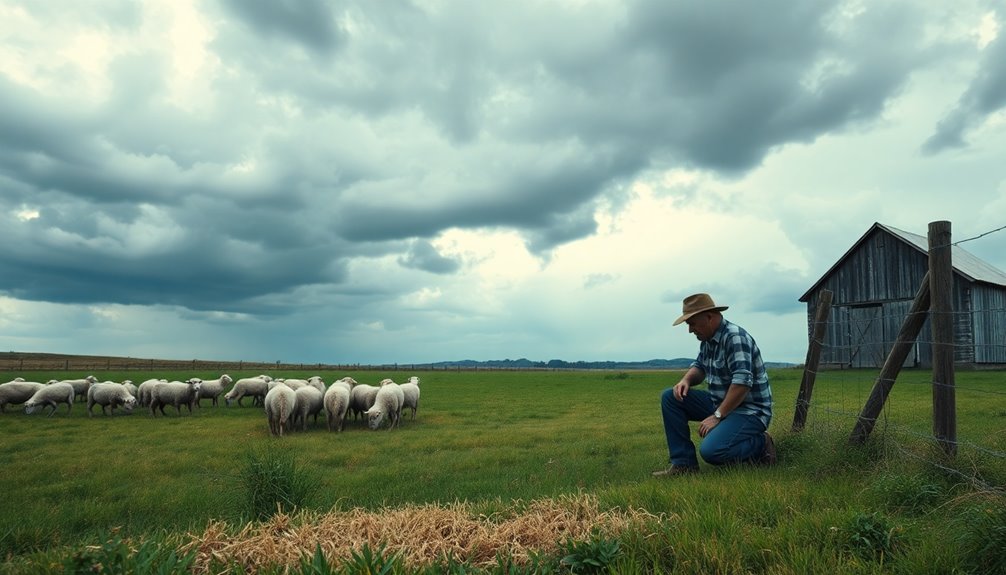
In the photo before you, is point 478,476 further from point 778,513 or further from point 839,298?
point 839,298

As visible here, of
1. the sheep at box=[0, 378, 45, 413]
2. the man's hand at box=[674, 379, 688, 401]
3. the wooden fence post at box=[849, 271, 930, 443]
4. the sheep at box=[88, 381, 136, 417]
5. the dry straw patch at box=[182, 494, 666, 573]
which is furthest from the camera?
the sheep at box=[0, 378, 45, 413]

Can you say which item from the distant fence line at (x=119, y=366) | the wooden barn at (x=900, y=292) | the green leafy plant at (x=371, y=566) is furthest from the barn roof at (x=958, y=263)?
the distant fence line at (x=119, y=366)

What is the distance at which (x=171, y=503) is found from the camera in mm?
7316

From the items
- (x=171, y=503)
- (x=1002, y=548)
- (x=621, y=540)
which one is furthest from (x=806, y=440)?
(x=171, y=503)

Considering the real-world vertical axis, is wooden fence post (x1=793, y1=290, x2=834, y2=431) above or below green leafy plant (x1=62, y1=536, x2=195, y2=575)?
above

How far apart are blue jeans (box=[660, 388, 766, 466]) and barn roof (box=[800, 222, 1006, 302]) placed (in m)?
30.1

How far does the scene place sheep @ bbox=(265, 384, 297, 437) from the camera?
15.2m

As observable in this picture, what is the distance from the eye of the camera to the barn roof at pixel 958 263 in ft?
105

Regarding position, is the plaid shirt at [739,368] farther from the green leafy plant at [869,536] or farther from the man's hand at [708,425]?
the green leafy plant at [869,536]

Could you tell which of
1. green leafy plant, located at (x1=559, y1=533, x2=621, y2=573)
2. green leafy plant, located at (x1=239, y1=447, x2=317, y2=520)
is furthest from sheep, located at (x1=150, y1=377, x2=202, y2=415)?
green leafy plant, located at (x1=559, y1=533, x2=621, y2=573)

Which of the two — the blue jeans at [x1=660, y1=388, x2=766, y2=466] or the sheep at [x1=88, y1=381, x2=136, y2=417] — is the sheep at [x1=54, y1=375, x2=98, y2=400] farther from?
the blue jeans at [x1=660, y1=388, x2=766, y2=466]

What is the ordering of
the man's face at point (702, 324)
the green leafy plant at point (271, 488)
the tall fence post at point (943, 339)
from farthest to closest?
the man's face at point (702, 324), the tall fence post at point (943, 339), the green leafy plant at point (271, 488)

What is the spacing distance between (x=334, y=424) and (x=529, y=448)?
7768mm

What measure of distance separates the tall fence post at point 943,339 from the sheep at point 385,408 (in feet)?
42.4
